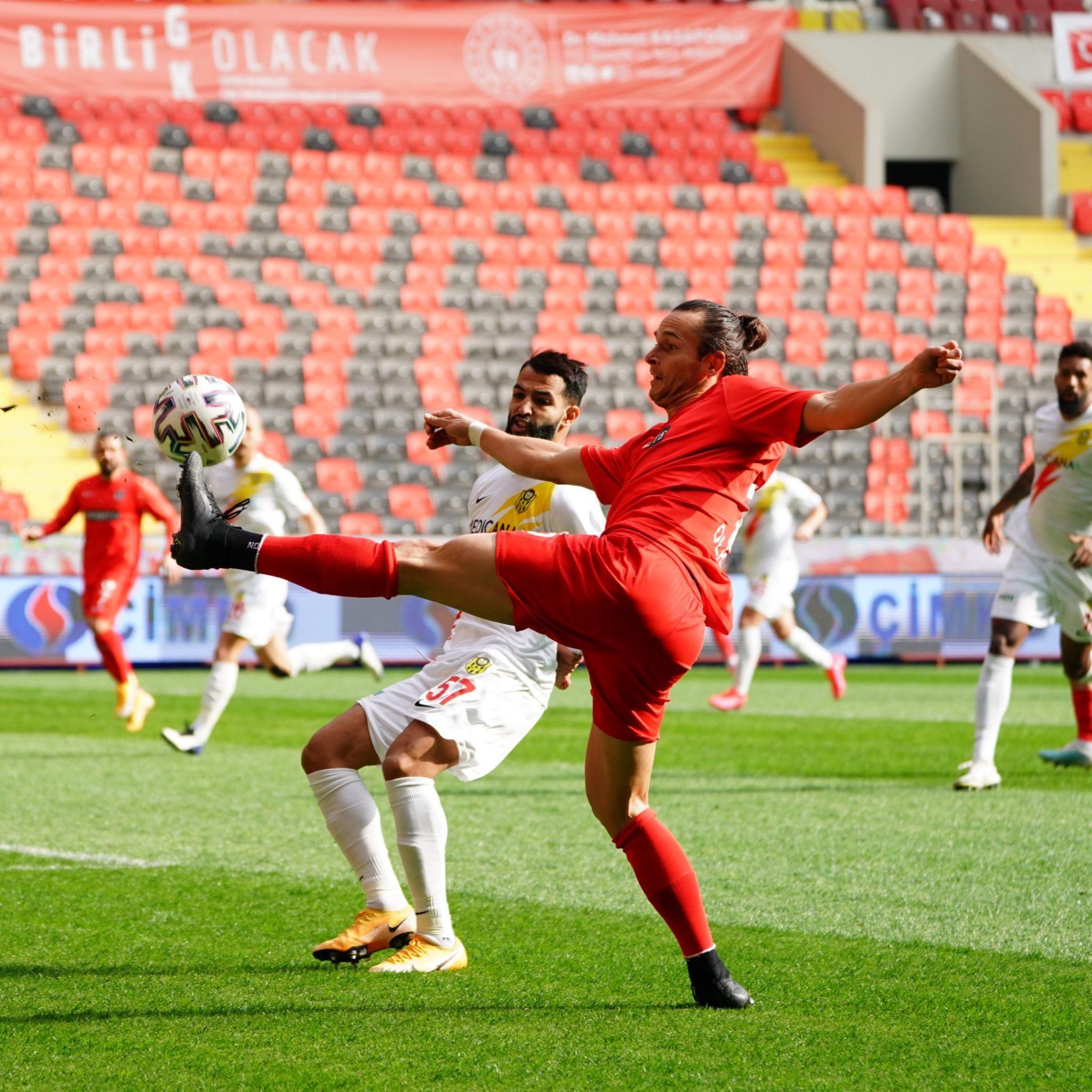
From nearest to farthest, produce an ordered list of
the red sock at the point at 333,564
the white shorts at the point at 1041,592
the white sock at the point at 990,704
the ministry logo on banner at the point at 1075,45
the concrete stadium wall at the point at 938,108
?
the red sock at the point at 333,564
the white sock at the point at 990,704
the white shorts at the point at 1041,592
the ministry logo on banner at the point at 1075,45
the concrete stadium wall at the point at 938,108

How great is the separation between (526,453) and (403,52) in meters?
21.9

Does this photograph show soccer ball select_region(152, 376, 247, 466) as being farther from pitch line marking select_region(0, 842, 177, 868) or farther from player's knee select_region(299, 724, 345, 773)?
pitch line marking select_region(0, 842, 177, 868)

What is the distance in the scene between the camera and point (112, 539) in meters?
11.8

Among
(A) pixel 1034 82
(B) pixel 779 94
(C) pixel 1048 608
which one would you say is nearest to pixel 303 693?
(C) pixel 1048 608

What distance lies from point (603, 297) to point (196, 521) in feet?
65.3

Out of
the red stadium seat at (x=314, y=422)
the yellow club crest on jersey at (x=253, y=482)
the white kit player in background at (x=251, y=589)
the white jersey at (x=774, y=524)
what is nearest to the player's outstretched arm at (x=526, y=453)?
the white kit player in background at (x=251, y=589)

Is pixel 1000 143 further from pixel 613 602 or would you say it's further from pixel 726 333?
pixel 613 602

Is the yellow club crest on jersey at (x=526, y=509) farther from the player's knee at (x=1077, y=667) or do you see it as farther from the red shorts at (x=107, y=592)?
the red shorts at (x=107, y=592)

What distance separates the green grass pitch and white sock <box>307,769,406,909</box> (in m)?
0.25

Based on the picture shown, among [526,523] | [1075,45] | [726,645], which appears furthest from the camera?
[1075,45]

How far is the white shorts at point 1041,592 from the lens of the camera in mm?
8273

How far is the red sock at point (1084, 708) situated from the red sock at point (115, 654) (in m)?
6.14

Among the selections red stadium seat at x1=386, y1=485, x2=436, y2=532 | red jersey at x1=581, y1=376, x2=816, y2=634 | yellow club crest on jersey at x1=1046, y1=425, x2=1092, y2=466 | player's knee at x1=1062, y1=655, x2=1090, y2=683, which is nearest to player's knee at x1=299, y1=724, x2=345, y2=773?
red jersey at x1=581, y1=376, x2=816, y2=634

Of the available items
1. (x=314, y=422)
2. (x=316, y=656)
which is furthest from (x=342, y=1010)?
(x=314, y=422)
